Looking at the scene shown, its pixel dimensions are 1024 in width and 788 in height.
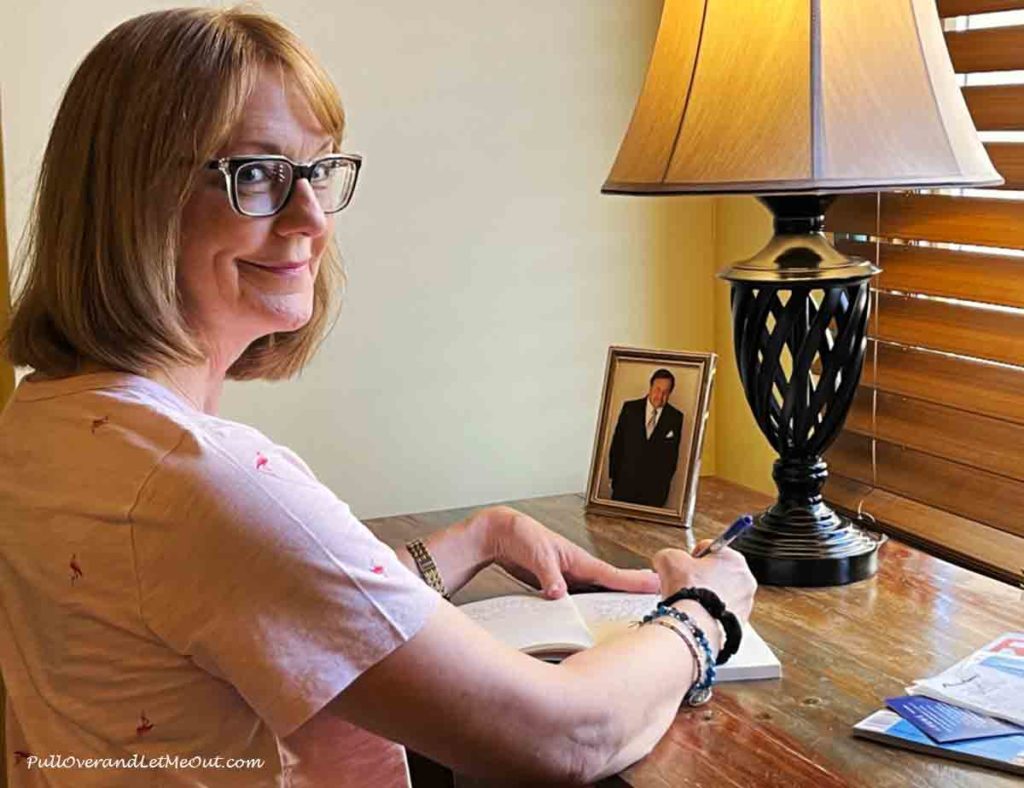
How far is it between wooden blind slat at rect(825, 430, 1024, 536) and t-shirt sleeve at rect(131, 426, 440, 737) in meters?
0.85

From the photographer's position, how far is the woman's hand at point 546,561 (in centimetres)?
135

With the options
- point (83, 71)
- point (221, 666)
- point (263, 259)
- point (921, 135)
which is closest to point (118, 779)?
point (221, 666)

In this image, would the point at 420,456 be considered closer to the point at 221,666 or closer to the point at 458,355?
the point at 458,355

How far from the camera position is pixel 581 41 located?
6.09 feet

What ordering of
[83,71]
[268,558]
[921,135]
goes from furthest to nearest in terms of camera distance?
1. [921,135]
2. [83,71]
3. [268,558]

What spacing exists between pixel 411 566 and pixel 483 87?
0.75 m

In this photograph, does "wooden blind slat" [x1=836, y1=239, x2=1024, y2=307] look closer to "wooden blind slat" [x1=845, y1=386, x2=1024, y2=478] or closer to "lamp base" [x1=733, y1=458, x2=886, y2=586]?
"wooden blind slat" [x1=845, y1=386, x2=1024, y2=478]

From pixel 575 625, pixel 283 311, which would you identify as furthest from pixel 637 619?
pixel 283 311

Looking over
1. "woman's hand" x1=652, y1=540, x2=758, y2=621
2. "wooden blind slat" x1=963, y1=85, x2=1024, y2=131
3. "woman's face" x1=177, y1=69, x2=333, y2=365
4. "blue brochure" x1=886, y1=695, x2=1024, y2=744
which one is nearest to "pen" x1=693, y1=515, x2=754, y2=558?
"woman's hand" x1=652, y1=540, x2=758, y2=621

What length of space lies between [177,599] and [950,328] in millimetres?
1007

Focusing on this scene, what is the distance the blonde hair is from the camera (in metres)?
0.96

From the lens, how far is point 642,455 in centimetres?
163

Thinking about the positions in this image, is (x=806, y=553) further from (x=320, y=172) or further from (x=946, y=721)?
(x=320, y=172)

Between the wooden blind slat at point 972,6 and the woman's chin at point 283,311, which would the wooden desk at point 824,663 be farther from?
the wooden blind slat at point 972,6
